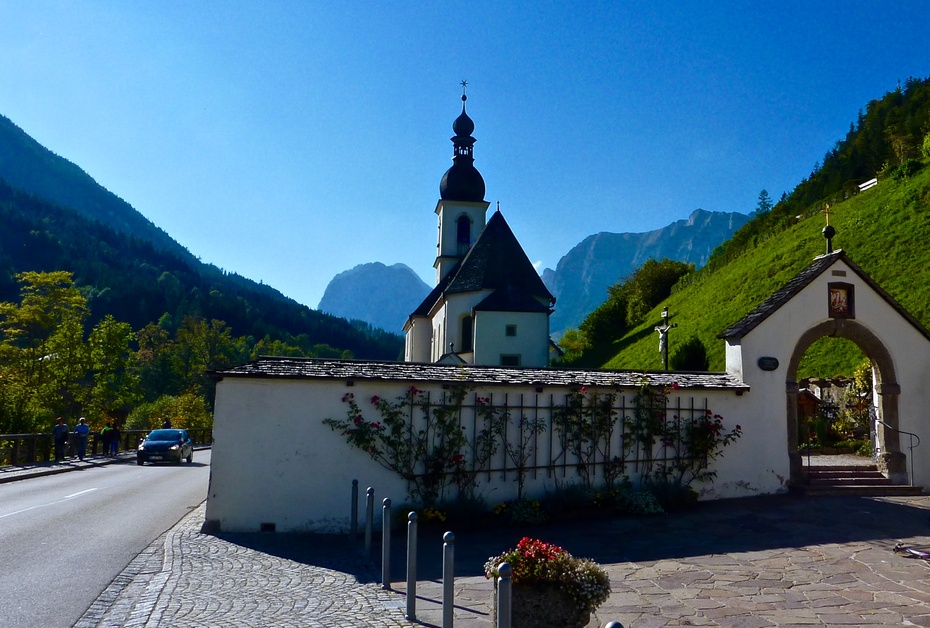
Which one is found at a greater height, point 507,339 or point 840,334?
point 507,339

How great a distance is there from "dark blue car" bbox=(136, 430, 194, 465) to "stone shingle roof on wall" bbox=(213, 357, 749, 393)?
1731 cm

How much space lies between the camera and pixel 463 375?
1251cm

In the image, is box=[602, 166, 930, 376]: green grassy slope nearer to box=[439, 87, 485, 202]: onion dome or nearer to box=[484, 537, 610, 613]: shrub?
box=[439, 87, 485, 202]: onion dome

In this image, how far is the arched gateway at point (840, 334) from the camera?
1400 cm

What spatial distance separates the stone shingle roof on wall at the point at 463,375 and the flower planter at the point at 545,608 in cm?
641

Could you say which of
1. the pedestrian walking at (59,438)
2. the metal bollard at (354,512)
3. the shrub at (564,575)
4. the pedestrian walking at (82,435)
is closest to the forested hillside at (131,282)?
the pedestrian walking at (82,435)

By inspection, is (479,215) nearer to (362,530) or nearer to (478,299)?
(478,299)

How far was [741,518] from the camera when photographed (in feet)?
38.3

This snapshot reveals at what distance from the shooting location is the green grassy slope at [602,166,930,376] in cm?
3303

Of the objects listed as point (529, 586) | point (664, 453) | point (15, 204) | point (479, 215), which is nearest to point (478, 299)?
point (479, 215)

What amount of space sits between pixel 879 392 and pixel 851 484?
2.12 metres

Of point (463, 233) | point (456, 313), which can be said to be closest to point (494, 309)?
point (456, 313)

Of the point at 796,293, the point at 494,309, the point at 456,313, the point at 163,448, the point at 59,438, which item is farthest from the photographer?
the point at 456,313

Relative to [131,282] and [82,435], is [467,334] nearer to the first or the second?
[82,435]
